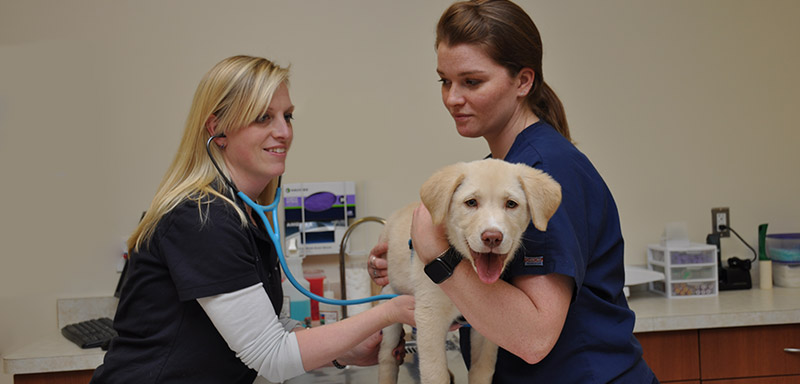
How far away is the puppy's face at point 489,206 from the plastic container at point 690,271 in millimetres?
1875

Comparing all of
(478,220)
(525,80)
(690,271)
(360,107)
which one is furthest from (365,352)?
(690,271)

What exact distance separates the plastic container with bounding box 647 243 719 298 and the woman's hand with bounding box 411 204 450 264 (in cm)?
190

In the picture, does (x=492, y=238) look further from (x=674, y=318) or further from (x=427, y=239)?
(x=674, y=318)

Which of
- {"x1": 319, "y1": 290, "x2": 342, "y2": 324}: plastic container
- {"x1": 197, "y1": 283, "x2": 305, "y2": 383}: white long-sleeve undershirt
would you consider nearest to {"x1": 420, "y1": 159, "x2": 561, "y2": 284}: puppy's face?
{"x1": 197, "y1": 283, "x2": 305, "y2": 383}: white long-sleeve undershirt

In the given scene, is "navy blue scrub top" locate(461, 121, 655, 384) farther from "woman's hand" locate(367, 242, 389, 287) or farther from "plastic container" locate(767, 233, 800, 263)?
"plastic container" locate(767, 233, 800, 263)

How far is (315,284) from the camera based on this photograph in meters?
2.53

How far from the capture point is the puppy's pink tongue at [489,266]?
3.25 feet

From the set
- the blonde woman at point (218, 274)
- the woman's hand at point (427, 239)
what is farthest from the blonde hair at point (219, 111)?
the woman's hand at point (427, 239)

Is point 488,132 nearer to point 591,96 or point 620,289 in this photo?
point 620,289

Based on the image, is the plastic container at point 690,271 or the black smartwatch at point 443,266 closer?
the black smartwatch at point 443,266

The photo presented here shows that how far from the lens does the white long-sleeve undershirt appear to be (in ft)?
3.67

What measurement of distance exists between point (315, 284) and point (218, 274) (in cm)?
143

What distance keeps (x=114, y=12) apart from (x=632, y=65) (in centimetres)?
237

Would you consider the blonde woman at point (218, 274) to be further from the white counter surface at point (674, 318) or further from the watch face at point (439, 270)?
the white counter surface at point (674, 318)
